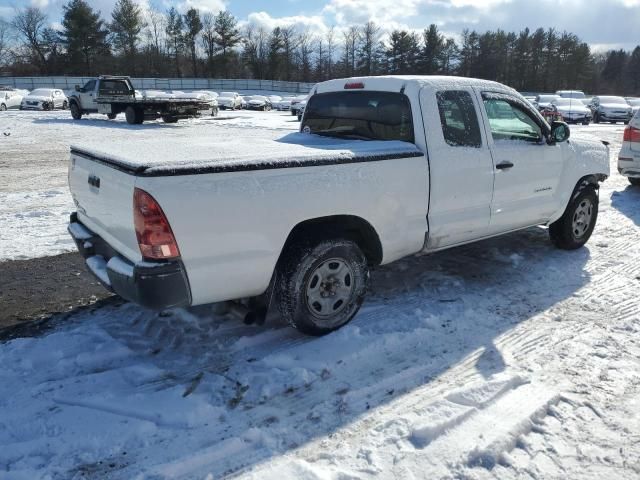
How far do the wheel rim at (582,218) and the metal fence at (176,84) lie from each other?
5521 centimetres

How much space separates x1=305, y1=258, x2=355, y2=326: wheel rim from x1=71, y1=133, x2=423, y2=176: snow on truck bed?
2.68 feet

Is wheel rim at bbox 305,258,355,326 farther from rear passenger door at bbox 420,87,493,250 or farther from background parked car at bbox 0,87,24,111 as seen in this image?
background parked car at bbox 0,87,24,111

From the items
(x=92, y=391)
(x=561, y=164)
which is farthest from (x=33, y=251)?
(x=561, y=164)

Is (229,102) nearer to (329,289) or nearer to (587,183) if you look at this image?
(587,183)

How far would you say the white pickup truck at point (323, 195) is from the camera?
314 cm

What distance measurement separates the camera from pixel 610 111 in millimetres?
31812

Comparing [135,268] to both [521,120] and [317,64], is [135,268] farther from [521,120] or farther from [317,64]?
[317,64]

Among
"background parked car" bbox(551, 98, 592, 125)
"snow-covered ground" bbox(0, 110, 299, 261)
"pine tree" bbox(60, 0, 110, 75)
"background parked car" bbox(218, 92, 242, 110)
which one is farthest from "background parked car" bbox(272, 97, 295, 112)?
"pine tree" bbox(60, 0, 110, 75)

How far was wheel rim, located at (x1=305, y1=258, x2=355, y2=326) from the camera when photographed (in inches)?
154

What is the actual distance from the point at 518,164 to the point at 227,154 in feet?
9.87

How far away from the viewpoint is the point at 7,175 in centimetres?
1070

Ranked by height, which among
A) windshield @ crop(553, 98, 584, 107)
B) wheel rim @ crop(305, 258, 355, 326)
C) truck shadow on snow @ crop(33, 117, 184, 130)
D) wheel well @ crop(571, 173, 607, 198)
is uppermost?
windshield @ crop(553, 98, 584, 107)

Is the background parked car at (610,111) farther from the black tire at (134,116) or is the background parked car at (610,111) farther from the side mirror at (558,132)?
the side mirror at (558,132)

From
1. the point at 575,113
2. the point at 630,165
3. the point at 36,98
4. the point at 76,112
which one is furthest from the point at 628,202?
the point at 36,98
